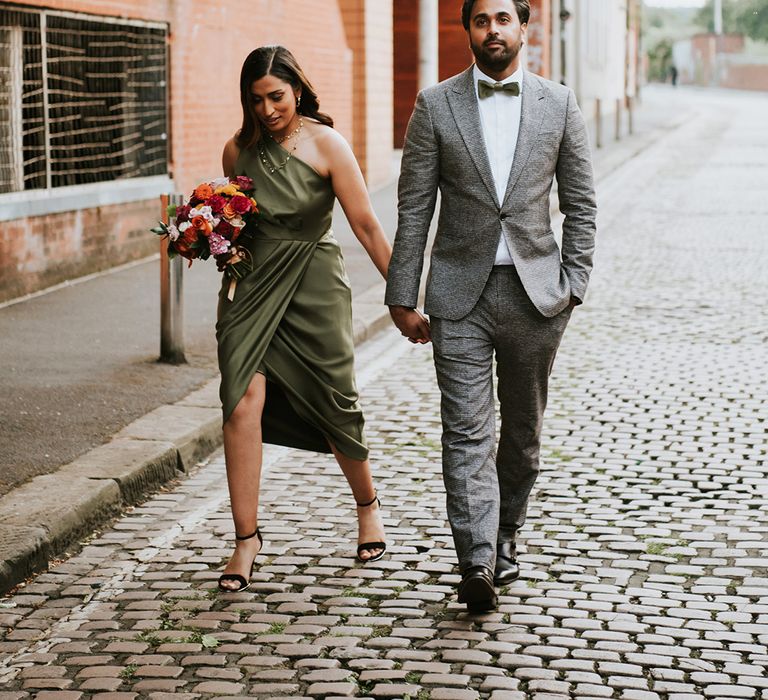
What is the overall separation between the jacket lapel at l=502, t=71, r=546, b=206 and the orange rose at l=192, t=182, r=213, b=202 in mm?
1026

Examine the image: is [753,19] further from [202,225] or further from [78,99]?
[202,225]

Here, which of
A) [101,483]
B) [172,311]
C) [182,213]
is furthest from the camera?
[172,311]

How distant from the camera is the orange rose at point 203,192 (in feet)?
16.4

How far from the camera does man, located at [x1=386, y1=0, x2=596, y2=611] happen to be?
4.63 meters

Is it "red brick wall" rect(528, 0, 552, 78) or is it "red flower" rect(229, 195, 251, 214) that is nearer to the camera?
"red flower" rect(229, 195, 251, 214)

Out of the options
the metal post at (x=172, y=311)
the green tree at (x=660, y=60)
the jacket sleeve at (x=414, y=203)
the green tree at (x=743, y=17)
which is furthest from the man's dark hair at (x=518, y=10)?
the green tree at (x=660, y=60)

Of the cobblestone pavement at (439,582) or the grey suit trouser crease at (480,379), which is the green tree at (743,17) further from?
the grey suit trouser crease at (480,379)

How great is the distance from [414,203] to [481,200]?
0.22 m

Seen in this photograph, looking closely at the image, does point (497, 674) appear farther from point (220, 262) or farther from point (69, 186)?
point (69, 186)

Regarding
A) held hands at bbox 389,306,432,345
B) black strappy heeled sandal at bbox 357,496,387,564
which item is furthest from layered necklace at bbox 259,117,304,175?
black strappy heeled sandal at bbox 357,496,387,564

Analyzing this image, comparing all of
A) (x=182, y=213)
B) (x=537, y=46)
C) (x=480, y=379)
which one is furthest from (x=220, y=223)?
(x=537, y=46)

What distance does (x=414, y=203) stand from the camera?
4.72 metres

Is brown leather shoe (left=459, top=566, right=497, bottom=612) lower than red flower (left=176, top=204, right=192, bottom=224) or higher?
lower

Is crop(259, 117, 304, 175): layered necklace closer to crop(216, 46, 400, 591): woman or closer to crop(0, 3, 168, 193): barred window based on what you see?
crop(216, 46, 400, 591): woman
